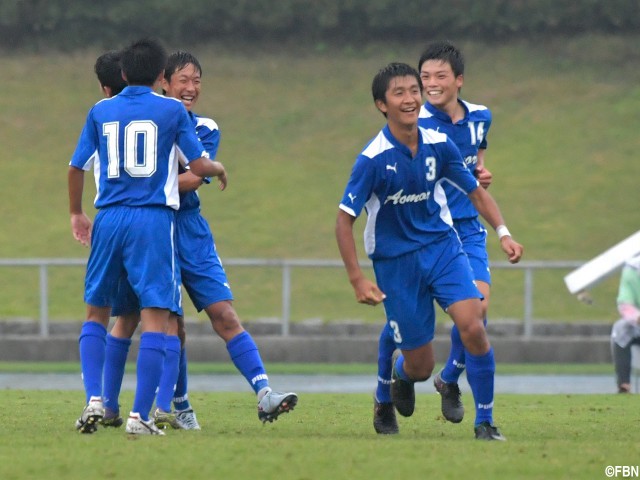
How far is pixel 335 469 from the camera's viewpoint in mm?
6590

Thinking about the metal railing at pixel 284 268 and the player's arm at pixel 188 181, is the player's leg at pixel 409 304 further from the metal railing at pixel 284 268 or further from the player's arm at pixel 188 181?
the metal railing at pixel 284 268

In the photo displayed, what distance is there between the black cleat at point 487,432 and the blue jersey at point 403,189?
103 cm

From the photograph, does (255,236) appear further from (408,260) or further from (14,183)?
(408,260)

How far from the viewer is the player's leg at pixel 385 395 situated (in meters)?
8.98

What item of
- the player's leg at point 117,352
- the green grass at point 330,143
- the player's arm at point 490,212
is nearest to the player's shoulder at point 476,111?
the player's arm at point 490,212

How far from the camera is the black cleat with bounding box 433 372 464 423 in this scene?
918 cm

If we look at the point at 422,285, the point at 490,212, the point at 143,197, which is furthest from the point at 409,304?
the point at 143,197

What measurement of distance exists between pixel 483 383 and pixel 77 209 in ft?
7.97

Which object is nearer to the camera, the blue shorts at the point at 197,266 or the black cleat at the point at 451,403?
the blue shorts at the point at 197,266

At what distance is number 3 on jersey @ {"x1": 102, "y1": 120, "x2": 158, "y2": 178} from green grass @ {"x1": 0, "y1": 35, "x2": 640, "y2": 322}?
13162mm

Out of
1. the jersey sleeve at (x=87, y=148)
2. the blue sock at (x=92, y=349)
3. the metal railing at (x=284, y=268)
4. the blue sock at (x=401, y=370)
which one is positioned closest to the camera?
the jersey sleeve at (x=87, y=148)

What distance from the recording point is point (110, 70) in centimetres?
860

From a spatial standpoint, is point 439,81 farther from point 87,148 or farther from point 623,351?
point 623,351
